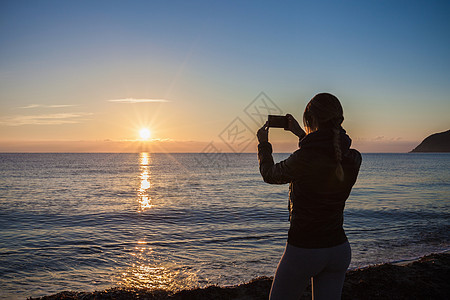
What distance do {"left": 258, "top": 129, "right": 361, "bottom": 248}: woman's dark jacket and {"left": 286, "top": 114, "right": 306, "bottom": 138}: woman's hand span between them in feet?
1.81

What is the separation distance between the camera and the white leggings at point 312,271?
86.1 inches

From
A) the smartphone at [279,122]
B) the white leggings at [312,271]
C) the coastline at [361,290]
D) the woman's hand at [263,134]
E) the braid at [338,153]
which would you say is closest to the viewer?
the braid at [338,153]

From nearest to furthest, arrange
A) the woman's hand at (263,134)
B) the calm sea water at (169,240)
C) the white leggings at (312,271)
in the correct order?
the white leggings at (312,271) < the woman's hand at (263,134) < the calm sea water at (169,240)

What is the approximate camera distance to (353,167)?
2.21 meters

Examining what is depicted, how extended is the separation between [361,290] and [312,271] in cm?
446

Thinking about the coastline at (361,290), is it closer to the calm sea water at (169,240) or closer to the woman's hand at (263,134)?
the calm sea water at (169,240)

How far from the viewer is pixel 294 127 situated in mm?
2812

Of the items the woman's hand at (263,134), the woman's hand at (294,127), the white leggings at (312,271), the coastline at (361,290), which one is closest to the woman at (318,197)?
the white leggings at (312,271)

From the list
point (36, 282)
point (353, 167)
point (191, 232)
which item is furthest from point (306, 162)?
point (191, 232)

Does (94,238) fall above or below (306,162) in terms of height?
below

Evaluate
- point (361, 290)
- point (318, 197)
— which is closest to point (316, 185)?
point (318, 197)

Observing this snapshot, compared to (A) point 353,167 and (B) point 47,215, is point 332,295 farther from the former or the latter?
(B) point 47,215

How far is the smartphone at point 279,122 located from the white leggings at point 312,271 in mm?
1058

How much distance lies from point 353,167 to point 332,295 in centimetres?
99
